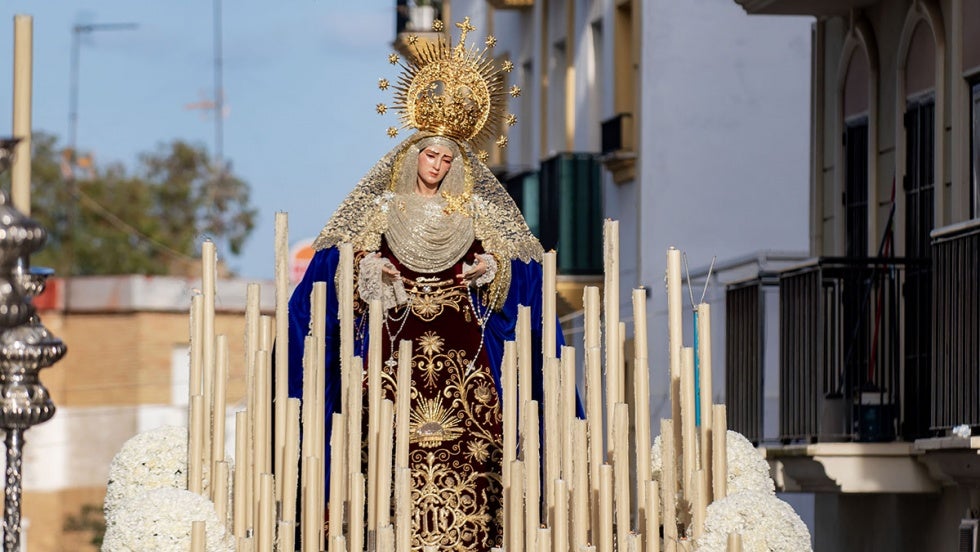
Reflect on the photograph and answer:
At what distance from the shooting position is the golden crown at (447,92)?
32.0 feet

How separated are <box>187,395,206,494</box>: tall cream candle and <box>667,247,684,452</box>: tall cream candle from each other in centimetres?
164

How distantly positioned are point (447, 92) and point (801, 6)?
489 centimetres

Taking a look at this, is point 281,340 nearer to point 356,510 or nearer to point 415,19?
point 356,510

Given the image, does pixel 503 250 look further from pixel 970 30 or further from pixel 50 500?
pixel 50 500

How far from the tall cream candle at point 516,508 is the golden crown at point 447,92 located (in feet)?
5.93

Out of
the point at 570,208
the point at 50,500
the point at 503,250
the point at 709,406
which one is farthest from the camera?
the point at 50,500

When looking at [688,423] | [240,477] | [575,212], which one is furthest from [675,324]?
[575,212]

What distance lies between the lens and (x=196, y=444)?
8.80 metres

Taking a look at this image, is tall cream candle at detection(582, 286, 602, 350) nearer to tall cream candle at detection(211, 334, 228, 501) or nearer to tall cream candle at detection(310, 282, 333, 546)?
tall cream candle at detection(310, 282, 333, 546)

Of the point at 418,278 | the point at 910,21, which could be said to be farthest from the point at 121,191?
the point at 418,278

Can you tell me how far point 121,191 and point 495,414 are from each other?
32.2 metres

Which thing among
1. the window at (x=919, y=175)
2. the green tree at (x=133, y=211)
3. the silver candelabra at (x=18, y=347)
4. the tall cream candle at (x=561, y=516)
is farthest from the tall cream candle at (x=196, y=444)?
the green tree at (x=133, y=211)

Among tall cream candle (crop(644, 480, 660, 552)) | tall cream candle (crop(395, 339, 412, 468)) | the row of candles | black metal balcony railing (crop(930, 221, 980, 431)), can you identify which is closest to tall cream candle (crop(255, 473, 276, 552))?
the row of candles

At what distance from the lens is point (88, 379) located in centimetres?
3209
